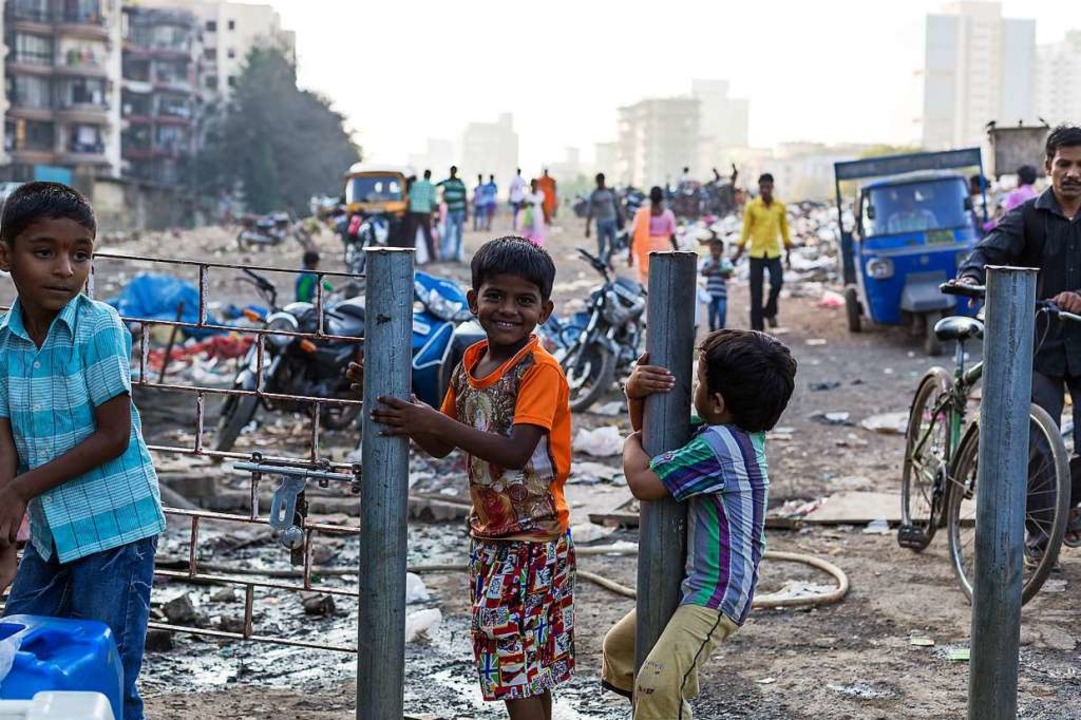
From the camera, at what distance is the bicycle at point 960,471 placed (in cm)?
437

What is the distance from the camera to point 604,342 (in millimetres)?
10000

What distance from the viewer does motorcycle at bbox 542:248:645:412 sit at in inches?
390

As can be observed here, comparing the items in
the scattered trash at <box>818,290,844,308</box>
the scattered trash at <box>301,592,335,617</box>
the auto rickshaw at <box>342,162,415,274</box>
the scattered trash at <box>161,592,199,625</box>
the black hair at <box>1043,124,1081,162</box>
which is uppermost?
the auto rickshaw at <box>342,162,415,274</box>

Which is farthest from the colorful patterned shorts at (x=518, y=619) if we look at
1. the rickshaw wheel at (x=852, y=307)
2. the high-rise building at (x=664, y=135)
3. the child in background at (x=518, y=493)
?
the high-rise building at (x=664, y=135)

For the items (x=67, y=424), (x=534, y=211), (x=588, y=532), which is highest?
(x=534, y=211)

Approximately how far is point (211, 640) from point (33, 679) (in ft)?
8.26

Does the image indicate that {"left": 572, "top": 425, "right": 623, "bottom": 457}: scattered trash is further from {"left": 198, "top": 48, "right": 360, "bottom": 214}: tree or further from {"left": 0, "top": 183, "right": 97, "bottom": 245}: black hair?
{"left": 198, "top": 48, "right": 360, "bottom": 214}: tree

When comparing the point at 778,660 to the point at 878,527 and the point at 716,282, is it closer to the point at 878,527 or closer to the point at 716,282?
the point at 878,527

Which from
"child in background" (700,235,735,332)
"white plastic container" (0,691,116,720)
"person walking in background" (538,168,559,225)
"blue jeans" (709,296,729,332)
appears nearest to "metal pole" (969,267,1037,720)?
"white plastic container" (0,691,116,720)

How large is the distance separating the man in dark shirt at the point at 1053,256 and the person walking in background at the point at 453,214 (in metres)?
18.9

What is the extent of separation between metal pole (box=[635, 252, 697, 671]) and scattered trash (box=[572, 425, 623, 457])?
18.9 ft

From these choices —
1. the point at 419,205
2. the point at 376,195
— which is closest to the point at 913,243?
the point at 419,205

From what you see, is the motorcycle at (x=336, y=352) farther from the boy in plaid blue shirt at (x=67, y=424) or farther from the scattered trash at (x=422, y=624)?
the boy in plaid blue shirt at (x=67, y=424)

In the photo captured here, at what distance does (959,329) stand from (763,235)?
9291mm
